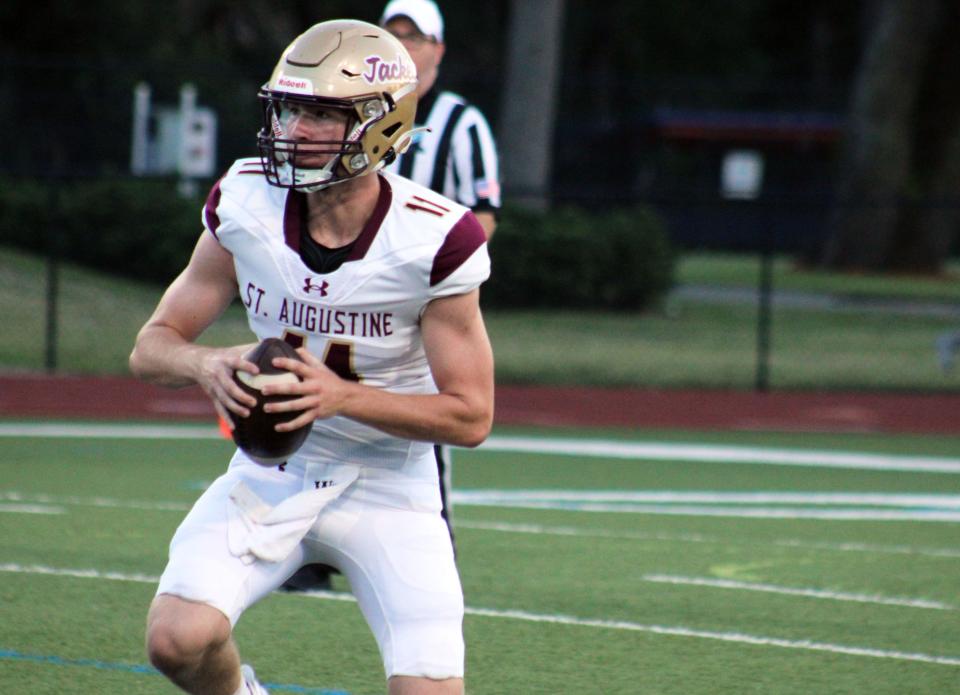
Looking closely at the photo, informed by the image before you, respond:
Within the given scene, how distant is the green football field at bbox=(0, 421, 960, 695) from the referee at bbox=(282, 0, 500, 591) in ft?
2.28

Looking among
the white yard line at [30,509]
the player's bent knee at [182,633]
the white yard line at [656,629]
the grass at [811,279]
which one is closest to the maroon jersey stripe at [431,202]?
the player's bent knee at [182,633]

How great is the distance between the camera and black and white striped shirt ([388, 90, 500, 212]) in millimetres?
6117

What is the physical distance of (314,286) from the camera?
391 cm

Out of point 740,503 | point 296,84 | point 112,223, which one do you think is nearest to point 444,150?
point 296,84

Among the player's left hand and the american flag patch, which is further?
the american flag patch

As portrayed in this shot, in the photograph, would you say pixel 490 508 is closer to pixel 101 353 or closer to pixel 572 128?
pixel 101 353

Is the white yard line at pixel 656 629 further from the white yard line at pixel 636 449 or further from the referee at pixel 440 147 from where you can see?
the white yard line at pixel 636 449

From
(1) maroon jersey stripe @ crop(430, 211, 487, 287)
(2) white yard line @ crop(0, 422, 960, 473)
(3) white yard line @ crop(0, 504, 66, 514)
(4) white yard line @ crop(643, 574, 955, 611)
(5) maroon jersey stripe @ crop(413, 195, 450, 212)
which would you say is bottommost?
(2) white yard line @ crop(0, 422, 960, 473)

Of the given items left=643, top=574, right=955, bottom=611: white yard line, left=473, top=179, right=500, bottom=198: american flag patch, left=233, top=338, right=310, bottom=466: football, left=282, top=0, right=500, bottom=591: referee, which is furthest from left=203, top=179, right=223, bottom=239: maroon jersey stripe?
left=643, top=574, right=955, bottom=611: white yard line

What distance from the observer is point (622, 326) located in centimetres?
1831

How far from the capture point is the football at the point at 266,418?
3.62 meters

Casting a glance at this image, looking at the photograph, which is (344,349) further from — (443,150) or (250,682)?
(443,150)

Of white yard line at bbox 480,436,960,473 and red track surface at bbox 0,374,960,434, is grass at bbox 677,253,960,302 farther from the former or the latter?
white yard line at bbox 480,436,960,473

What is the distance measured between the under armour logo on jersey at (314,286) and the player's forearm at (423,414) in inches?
11.3
